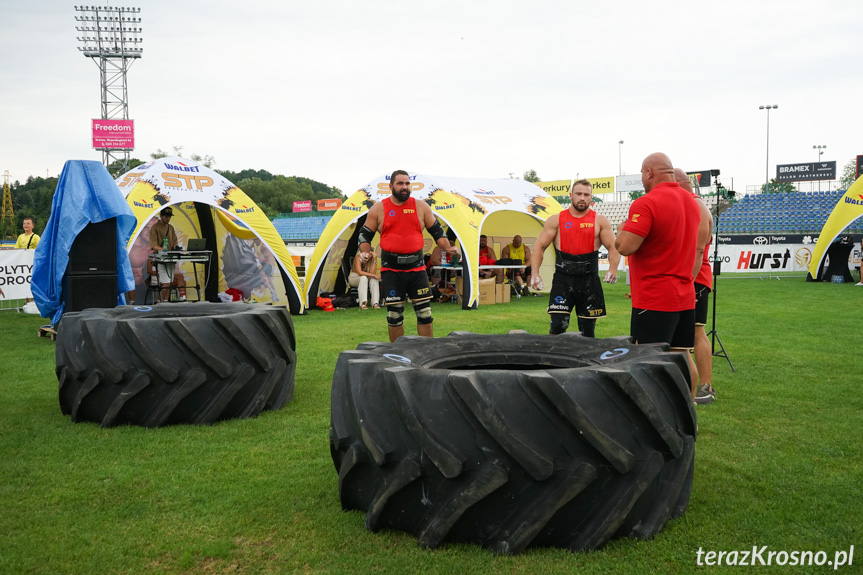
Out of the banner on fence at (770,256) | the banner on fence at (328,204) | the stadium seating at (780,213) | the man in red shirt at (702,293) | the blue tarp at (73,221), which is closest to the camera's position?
the man in red shirt at (702,293)

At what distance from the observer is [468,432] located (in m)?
2.29

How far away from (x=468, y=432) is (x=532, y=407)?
0.82 feet

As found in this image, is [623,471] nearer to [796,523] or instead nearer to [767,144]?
[796,523]

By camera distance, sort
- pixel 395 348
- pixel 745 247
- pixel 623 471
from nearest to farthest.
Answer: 1. pixel 623 471
2. pixel 395 348
3. pixel 745 247

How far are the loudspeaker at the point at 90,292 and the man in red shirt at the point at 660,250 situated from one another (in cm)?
583

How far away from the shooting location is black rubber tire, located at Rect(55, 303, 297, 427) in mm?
3871

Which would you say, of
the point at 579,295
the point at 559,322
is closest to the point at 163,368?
the point at 559,322

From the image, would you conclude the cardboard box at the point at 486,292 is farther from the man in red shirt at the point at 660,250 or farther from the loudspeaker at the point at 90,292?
the man in red shirt at the point at 660,250

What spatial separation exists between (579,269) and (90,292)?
543 centimetres

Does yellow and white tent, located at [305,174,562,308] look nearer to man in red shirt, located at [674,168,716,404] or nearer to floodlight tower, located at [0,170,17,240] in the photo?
man in red shirt, located at [674,168,716,404]

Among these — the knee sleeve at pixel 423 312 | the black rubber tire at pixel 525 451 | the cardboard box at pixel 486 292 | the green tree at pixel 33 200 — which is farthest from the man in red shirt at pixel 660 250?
the green tree at pixel 33 200

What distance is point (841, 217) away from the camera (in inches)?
691

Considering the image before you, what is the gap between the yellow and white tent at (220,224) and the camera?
9898 millimetres

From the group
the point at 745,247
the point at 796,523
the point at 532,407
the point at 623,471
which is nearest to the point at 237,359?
the point at 532,407
